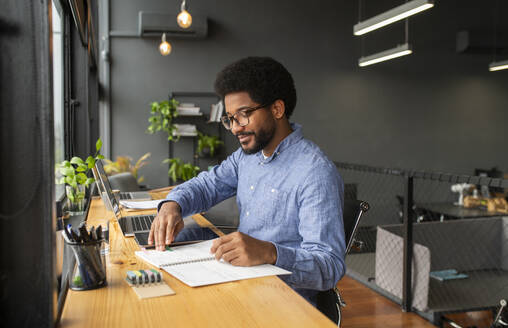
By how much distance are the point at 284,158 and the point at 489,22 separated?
7627 mm

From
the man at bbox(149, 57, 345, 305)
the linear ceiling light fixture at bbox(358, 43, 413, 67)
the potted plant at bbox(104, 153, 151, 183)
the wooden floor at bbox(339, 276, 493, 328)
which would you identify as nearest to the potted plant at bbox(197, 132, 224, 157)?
the potted plant at bbox(104, 153, 151, 183)

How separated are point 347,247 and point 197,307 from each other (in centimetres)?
81

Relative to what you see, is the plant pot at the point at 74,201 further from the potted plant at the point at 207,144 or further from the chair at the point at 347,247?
the potted plant at the point at 207,144

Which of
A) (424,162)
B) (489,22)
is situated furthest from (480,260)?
(489,22)

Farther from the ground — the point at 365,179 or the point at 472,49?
the point at 472,49

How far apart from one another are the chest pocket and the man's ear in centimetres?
27

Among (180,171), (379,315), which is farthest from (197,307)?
(180,171)

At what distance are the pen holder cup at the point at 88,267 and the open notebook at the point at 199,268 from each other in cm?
18

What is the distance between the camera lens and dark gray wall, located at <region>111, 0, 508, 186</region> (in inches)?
248

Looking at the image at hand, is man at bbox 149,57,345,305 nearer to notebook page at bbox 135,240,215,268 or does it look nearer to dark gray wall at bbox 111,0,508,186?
notebook page at bbox 135,240,215,268

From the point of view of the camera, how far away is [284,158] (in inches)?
63.6

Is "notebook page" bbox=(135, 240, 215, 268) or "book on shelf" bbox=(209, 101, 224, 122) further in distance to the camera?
"book on shelf" bbox=(209, 101, 224, 122)

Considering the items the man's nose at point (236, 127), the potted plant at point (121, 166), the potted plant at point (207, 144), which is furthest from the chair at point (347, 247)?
the potted plant at point (207, 144)

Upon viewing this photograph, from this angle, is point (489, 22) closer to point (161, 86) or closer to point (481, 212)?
point (481, 212)
